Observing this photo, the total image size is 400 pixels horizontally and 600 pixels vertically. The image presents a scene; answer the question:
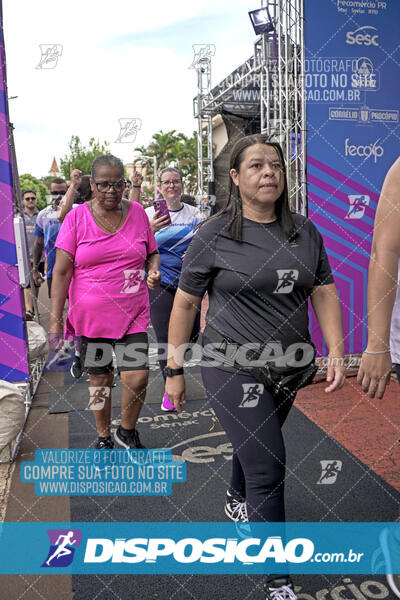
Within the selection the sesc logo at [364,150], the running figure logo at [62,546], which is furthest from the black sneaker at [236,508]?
the sesc logo at [364,150]

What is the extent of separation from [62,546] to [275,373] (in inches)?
55.6

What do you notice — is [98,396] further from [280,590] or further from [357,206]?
[357,206]

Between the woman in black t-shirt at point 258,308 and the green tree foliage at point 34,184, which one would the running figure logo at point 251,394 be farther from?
the green tree foliage at point 34,184

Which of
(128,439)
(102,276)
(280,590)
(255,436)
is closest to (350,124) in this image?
(102,276)

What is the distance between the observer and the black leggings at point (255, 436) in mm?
2172

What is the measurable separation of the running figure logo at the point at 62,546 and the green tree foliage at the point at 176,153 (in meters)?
33.7

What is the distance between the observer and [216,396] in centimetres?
230

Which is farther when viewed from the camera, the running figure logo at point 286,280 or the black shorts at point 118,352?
the black shorts at point 118,352

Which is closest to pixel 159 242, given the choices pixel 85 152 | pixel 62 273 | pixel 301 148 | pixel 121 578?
pixel 62 273

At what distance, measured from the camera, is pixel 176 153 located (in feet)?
131

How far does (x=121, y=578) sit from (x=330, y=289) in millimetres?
1566

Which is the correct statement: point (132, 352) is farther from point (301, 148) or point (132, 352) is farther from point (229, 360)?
point (301, 148)

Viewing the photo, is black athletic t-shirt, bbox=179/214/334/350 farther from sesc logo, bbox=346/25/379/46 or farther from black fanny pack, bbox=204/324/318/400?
sesc logo, bbox=346/25/379/46

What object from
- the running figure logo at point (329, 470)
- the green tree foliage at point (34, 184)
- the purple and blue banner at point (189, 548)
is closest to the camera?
the purple and blue banner at point (189, 548)
